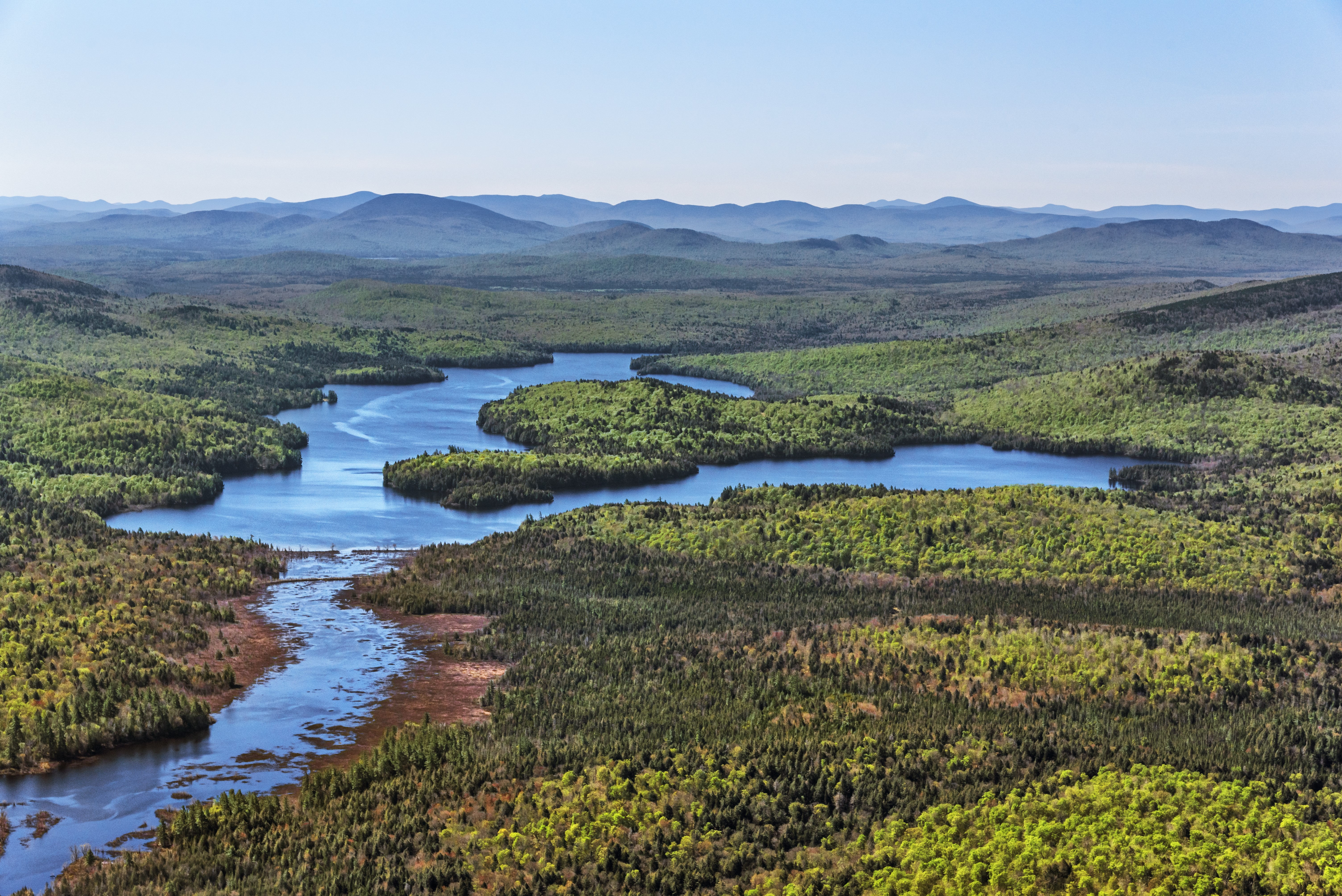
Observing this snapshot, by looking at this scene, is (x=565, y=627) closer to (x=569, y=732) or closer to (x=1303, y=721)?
(x=569, y=732)

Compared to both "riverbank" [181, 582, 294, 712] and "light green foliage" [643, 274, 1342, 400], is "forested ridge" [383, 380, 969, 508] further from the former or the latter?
"riverbank" [181, 582, 294, 712]

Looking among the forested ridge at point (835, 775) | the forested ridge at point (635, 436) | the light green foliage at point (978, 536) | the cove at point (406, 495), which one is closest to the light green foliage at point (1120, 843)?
the forested ridge at point (835, 775)

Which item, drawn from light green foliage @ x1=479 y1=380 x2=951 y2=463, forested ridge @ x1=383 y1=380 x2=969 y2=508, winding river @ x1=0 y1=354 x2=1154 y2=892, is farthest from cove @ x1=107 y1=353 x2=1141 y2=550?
Result: light green foliage @ x1=479 y1=380 x2=951 y2=463

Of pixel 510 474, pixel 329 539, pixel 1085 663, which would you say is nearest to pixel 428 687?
pixel 1085 663

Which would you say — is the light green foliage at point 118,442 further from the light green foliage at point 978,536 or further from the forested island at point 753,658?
the light green foliage at point 978,536

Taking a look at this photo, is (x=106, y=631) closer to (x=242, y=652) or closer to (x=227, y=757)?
(x=242, y=652)
